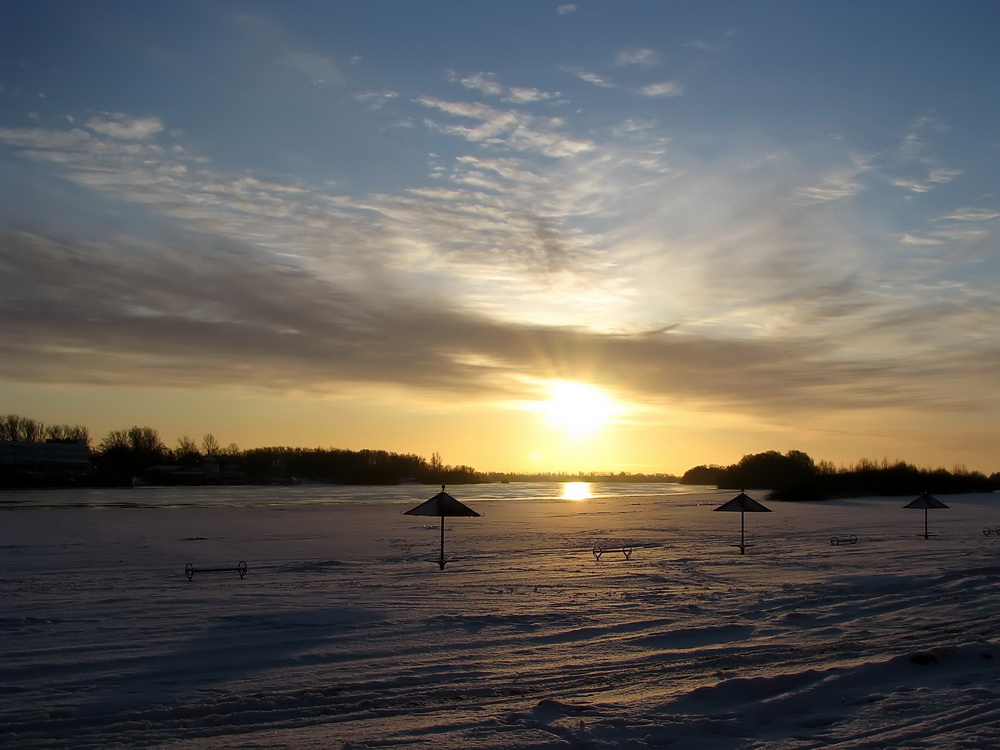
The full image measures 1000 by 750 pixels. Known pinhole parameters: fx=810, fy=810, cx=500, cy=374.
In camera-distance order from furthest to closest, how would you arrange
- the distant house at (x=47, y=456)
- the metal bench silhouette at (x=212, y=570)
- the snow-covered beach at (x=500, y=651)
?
the distant house at (x=47, y=456) < the metal bench silhouette at (x=212, y=570) < the snow-covered beach at (x=500, y=651)

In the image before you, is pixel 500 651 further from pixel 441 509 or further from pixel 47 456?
pixel 47 456

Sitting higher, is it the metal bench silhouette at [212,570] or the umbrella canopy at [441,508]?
the umbrella canopy at [441,508]

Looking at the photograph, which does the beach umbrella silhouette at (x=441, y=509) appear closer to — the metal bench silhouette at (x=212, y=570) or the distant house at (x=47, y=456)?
the metal bench silhouette at (x=212, y=570)

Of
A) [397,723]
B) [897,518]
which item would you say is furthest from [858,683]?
[897,518]

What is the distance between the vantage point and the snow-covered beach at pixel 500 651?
8.21 m

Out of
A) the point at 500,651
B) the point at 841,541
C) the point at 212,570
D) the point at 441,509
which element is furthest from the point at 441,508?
the point at 841,541

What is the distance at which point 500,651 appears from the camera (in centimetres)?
1177

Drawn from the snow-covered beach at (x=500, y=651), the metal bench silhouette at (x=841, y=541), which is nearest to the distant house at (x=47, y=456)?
the snow-covered beach at (x=500, y=651)

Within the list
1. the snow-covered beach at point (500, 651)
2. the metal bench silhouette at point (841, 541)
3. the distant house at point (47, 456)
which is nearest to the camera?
the snow-covered beach at point (500, 651)

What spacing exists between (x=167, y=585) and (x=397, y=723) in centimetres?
1165

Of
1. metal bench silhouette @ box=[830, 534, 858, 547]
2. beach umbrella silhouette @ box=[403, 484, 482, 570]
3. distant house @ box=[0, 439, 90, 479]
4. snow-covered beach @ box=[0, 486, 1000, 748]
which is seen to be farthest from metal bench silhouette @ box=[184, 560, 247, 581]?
distant house @ box=[0, 439, 90, 479]

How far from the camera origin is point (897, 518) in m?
45.0

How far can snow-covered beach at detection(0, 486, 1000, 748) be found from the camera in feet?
26.9

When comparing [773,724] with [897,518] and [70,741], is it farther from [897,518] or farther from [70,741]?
[897,518]
